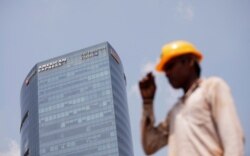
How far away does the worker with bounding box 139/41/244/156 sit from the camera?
3.36 metres

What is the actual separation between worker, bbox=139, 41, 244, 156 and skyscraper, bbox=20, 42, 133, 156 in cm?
11130

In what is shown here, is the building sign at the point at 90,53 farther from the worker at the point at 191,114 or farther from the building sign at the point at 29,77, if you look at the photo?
the worker at the point at 191,114

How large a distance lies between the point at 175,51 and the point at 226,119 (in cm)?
61

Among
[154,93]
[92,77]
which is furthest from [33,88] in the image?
[154,93]

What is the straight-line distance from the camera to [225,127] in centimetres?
335

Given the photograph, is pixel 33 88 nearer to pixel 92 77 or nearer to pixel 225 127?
pixel 92 77

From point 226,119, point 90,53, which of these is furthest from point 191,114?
point 90,53

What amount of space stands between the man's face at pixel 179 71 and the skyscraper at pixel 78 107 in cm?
11148

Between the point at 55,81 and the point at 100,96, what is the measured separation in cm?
1340

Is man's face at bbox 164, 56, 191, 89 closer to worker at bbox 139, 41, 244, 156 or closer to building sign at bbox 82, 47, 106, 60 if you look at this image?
worker at bbox 139, 41, 244, 156

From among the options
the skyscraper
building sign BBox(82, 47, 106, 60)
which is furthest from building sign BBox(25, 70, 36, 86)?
building sign BBox(82, 47, 106, 60)

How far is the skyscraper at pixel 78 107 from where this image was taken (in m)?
118

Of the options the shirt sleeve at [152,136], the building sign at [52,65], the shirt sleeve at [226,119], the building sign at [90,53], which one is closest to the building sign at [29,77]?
the building sign at [52,65]

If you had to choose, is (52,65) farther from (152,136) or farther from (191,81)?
(191,81)
